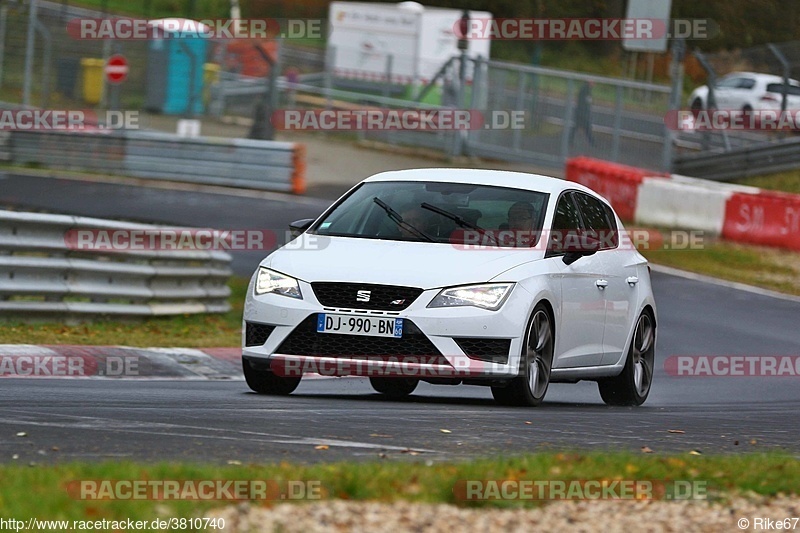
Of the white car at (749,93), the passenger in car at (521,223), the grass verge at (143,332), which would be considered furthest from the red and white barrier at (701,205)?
the passenger in car at (521,223)

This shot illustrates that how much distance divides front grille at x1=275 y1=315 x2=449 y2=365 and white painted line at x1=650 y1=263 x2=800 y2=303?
39.6 feet

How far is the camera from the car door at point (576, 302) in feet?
33.2

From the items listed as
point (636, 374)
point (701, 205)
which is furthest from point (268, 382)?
point (701, 205)

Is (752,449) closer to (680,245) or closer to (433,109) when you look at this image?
(680,245)

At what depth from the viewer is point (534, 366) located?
9.69 meters

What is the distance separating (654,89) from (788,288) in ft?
36.7

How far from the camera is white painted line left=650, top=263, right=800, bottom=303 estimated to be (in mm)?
20562

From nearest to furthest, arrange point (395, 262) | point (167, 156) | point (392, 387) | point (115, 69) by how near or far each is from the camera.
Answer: point (395, 262), point (392, 387), point (167, 156), point (115, 69)

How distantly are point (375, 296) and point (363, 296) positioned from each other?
0.08 m

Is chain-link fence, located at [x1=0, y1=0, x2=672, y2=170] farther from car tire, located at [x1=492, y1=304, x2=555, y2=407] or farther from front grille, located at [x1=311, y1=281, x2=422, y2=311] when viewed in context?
front grille, located at [x1=311, y1=281, x2=422, y2=311]

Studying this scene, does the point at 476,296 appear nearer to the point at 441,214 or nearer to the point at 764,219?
the point at 441,214

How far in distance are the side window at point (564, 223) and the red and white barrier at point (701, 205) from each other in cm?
1406

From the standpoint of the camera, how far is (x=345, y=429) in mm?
7922

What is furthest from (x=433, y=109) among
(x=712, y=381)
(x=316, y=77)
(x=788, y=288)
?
(x=712, y=381)
